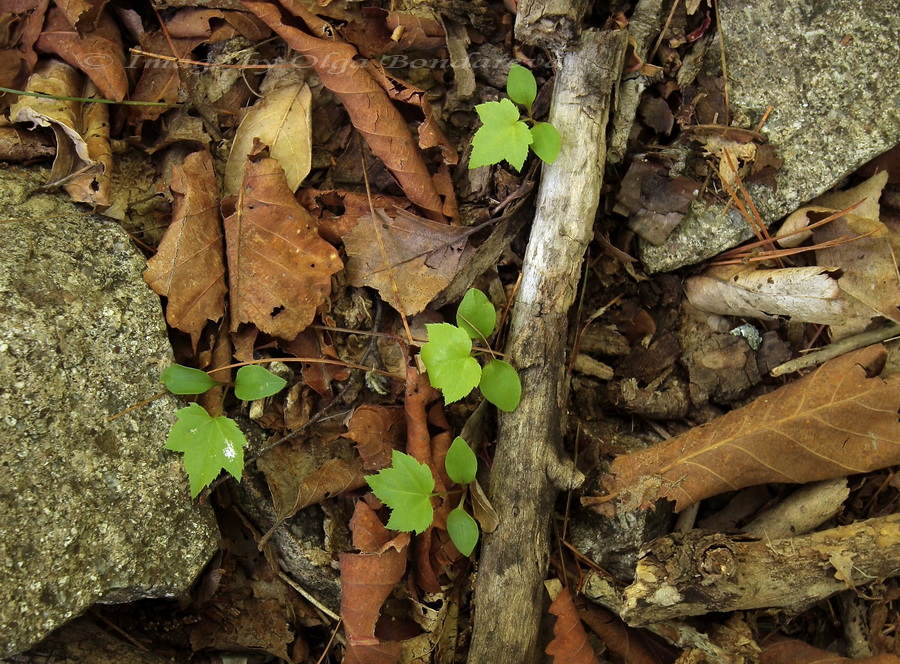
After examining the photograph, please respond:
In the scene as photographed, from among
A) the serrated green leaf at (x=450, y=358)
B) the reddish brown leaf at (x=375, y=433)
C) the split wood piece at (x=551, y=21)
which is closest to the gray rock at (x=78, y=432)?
the reddish brown leaf at (x=375, y=433)

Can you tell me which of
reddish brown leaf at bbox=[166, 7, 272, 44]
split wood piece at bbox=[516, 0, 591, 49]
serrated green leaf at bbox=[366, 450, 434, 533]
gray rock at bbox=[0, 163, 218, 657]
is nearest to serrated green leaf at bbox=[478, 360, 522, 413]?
serrated green leaf at bbox=[366, 450, 434, 533]

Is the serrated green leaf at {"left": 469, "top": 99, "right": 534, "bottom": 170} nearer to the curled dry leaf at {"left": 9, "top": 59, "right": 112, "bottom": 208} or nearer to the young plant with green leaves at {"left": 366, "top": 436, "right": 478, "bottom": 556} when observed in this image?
the young plant with green leaves at {"left": 366, "top": 436, "right": 478, "bottom": 556}

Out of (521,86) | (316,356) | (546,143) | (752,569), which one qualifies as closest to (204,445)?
(316,356)

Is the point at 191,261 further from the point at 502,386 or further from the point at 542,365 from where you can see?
the point at 542,365

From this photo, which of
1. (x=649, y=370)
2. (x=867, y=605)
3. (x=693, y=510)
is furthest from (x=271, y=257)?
(x=867, y=605)

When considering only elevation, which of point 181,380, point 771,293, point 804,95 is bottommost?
point 181,380

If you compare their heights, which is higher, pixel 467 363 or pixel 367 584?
pixel 467 363
